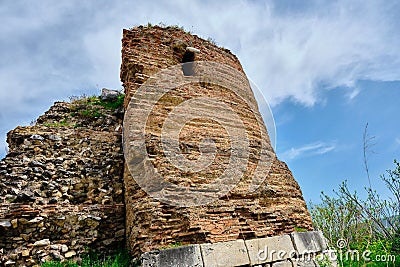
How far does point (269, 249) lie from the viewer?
182 inches

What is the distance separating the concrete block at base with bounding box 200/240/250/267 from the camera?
162 inches

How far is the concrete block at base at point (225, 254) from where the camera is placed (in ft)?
13.5

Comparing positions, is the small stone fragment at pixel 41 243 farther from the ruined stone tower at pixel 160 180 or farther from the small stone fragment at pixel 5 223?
the small stone fragment at pixel 5 223

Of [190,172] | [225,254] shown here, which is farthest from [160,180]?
[225,254]

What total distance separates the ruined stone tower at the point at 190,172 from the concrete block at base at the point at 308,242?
204 millimetres

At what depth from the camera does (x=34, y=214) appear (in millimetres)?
4973

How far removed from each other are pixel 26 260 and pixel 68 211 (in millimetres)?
932

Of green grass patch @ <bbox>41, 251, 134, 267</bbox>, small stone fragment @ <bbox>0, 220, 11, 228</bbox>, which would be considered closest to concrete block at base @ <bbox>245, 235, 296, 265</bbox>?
green grass patch @ <bbox>41, 251, 134, 267</bbox>

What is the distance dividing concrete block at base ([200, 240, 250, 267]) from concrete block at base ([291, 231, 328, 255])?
1.08 metres

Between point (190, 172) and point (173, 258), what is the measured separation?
4.69 feet

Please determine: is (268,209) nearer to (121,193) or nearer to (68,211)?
(121,193)

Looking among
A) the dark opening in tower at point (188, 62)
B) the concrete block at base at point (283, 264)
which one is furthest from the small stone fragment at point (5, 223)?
the dark opening in tower at point (188, 62)

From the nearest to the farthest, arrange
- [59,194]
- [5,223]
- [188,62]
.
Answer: [5,223] < [59,194] < [188,62]

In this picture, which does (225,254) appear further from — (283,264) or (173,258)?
(283,264)
